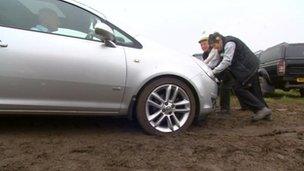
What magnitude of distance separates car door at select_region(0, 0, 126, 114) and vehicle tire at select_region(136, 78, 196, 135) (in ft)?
1.02

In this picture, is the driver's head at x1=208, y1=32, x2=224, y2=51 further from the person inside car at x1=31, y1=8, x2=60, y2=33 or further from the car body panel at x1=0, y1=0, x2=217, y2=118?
the person inside car at x1=31, y1=8, x2=60, y2=33

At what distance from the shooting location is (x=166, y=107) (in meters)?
6.80

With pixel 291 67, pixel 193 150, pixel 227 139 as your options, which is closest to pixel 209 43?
pixel 227 139

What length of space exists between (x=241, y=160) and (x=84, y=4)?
263 centimetres

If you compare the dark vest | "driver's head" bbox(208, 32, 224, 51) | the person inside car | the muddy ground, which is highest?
the person inside car

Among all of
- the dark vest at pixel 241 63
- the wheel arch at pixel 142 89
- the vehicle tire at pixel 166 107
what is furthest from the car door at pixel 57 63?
the dark vest at pixel 241 63

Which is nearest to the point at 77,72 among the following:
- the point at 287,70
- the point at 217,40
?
the point at 217,40

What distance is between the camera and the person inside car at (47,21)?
6418 mm

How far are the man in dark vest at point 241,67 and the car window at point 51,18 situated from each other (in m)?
2.31

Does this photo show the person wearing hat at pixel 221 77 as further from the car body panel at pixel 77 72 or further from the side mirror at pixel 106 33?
the side mirror at pixel 106 33

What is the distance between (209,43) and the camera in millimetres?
8758

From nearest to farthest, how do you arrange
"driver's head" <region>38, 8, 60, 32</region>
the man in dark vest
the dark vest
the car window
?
1. the car window
2. "driver's head" <region>38, 8, 60, 32</region>
3. the man in dark vest
4. the dark vest

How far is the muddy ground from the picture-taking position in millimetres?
5340

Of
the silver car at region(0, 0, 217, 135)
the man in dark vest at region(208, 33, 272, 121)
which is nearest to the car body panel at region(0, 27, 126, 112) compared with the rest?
the silver car at region(0, 0, 217, 135)
